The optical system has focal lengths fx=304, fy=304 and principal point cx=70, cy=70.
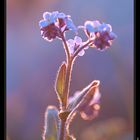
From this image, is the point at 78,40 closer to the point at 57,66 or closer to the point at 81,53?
the point at 81,53

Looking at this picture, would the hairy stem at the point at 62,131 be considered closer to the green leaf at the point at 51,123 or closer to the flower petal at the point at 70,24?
the green leaf at the point at 51,123

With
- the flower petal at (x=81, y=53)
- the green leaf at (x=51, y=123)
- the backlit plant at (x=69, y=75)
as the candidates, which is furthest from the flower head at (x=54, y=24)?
the green leaf at (x=51, y=123)

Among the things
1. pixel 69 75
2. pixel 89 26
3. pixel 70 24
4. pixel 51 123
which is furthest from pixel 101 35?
pixel 51 123

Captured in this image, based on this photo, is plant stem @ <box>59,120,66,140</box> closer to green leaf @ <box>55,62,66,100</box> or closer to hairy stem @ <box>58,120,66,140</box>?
hairy stem @ <box>58,120,66,140</box>

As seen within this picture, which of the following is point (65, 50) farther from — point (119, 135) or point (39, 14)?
point (119, 135)

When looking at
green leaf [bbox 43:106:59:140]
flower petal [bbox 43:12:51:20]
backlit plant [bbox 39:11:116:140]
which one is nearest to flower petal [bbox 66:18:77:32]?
backlit plant [bbox 39:11:116:140]

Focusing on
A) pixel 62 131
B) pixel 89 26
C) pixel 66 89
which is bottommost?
pixel 62 131
